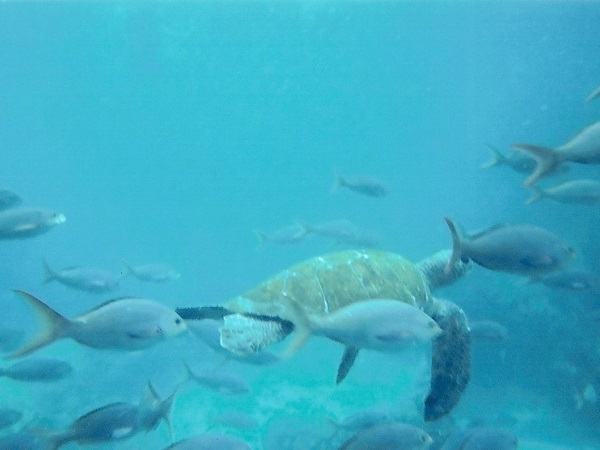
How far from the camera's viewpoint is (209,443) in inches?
118

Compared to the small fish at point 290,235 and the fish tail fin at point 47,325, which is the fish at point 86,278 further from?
the small fish at point 290,235

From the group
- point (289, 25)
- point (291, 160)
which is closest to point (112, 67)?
point (289, 25)

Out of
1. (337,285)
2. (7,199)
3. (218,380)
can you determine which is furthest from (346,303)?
(7,199)

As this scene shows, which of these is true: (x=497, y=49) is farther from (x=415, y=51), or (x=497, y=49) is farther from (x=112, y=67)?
(x=112, y=67)

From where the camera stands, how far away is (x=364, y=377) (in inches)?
474

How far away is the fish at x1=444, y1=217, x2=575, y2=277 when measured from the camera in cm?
334

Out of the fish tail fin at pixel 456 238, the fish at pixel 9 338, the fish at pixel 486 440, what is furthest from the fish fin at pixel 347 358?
the fish at pixel 9 338

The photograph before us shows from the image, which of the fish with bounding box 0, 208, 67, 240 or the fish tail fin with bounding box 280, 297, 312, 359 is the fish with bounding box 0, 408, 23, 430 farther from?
the fish tail fin with bounding box 280, 297, 312, 359

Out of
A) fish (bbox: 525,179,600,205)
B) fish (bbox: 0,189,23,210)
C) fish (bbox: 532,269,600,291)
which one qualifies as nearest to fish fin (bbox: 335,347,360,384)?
fish (bbox: 525,179,600,205)

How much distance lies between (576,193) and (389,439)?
4088 mm

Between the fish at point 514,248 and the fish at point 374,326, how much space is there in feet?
2.50

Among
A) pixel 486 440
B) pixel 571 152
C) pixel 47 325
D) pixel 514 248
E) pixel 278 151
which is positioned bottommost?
pixel 278 151

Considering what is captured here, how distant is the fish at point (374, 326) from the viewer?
2795 mm

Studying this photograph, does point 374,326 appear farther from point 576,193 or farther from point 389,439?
point 576,193
